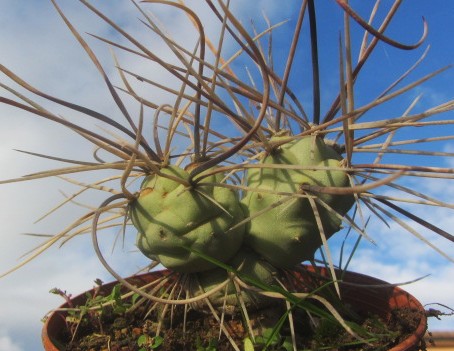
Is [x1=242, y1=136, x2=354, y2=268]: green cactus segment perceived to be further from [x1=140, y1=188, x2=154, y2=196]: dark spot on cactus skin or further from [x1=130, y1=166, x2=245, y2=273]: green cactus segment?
[x1=140, y1=188, x2=154, y2=196]: dark spot on cactus skin

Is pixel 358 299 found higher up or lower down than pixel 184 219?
lower down

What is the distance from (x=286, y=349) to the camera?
834 millimetres

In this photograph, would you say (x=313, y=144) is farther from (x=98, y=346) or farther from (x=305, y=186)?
(x=98, y=346)

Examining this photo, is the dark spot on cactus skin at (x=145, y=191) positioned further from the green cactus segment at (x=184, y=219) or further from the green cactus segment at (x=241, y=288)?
the green cactus segment at (x=241, y=288)

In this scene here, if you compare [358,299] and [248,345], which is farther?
[358,299]

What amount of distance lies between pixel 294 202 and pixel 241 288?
181mm

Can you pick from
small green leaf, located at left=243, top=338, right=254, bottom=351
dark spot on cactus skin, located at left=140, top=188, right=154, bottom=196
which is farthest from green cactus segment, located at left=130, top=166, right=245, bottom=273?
small green leaf, located at left=243, top=338, right=254, bottom=351

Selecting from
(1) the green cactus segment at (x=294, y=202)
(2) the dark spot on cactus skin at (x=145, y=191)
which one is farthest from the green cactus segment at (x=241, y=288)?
(2) the dark spot on cactus skin at (x=145, y=191)

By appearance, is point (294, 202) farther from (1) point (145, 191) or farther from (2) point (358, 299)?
(2) point (358, 299)

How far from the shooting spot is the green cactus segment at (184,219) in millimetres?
764

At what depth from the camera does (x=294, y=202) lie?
770mm

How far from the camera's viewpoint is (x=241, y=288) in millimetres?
851

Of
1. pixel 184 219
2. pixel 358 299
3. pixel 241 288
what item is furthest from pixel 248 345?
pixel 358 299

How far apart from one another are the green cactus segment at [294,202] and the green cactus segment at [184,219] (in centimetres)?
4
